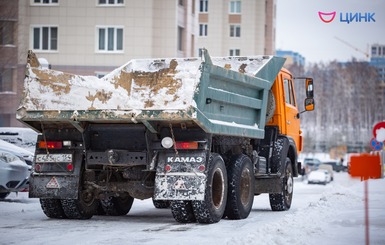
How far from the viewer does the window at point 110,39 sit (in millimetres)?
50750

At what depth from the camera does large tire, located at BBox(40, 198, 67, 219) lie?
13898 mm

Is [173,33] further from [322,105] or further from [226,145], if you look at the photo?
→ [322,105]

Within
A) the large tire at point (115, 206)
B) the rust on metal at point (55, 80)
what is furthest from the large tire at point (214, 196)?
the rust on metal at point (55, 80)

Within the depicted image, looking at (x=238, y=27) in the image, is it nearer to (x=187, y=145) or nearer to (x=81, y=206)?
(x=81, y=206)

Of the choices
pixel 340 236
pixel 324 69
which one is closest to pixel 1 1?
pixel 340 236

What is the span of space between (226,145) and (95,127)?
88.5 inches

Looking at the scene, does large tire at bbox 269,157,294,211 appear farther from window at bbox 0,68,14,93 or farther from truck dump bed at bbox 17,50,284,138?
window at bbox 0,68,14,93

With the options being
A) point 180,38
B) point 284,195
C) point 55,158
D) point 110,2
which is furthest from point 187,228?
point 180,38

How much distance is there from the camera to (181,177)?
1280 centimetres

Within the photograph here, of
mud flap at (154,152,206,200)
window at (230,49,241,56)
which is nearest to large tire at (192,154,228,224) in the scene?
mud flap at (154,152,206,200)

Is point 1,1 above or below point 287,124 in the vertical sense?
above

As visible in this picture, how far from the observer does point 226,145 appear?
14320mm

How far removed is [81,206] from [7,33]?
3656 cm

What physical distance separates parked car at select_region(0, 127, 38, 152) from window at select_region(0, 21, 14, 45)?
23.7m
